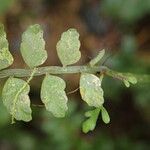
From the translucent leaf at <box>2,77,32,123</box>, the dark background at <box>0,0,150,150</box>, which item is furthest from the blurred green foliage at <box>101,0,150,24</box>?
the translucent leaf at <box>2,77,32,123</box>

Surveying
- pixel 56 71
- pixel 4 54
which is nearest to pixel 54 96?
pixel 56 71

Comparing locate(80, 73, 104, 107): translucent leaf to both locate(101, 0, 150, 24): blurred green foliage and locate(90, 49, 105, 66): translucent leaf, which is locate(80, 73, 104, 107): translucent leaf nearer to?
locate(90, 49, 105, 66): translucent leaf

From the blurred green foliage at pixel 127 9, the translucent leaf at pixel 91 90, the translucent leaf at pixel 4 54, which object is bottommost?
the blurred green foliage at pixel 127 9

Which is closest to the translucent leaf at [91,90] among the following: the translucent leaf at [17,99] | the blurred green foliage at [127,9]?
the translucent leaf at [17,99]

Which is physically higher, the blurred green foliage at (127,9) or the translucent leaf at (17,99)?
the translucent leaf at (17,99)

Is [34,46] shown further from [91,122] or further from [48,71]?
[91,122]

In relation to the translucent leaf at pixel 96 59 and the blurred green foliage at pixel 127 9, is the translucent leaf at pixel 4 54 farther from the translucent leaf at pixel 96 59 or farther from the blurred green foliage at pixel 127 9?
the blurred green foliage at pixel 127 9

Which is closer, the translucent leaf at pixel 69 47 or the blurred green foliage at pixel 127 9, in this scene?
the translucent leaf at pixel 69 47
